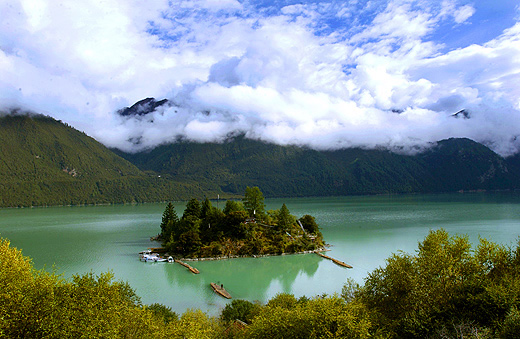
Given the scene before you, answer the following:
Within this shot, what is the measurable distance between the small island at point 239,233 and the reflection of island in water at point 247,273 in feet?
7.10

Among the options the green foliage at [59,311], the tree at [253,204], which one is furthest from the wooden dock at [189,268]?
the green foliage at [59,311]

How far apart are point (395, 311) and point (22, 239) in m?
73.5

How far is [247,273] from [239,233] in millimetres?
11212

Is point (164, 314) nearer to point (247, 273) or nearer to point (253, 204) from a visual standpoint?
point (247, 273)

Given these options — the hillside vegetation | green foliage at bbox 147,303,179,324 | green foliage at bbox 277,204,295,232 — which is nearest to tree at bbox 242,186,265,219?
green foliage at bbox 277,204,295,232

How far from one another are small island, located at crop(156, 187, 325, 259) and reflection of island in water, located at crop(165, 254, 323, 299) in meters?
2.17

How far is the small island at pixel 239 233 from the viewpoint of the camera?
53.4 m

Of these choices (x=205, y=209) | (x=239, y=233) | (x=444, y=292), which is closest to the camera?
(x=444, y=292)

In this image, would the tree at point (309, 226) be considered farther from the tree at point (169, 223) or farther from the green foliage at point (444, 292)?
the green foliage at point (444, 292)

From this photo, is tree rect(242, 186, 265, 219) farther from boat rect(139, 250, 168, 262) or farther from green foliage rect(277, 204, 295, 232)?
boat rect(139, 250, 168, 262)

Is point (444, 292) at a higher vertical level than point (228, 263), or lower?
higher

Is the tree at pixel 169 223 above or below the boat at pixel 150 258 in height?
above

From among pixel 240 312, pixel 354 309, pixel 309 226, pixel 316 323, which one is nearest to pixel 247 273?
pixel 240 312

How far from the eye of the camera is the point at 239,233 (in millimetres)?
55156
